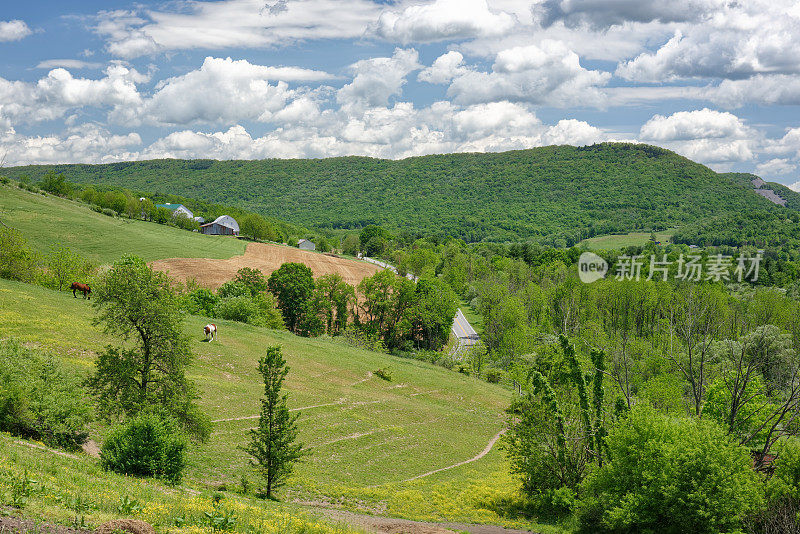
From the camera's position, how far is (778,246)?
179 m

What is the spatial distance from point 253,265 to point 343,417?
71158 mm

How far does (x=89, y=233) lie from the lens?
326 feet

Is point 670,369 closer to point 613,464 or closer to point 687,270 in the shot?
point 613,464

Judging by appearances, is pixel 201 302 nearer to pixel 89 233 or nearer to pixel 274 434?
pixel 89 233

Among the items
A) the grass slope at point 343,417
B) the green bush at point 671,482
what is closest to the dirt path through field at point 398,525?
the grass slope at point 343,417

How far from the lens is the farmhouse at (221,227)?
6291 inches

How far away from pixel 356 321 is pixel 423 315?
35.9 ft

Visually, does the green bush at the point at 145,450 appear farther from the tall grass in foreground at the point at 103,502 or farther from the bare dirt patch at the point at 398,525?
the bare dirt patch at the point at 398,525

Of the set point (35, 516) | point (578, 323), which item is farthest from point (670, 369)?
point (35, 516)

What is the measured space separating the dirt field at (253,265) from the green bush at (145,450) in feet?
162

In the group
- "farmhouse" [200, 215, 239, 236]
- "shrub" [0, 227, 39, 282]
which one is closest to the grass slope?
"shrub" [0, 227, 39, 282]

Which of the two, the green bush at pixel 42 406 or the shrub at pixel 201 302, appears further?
the shrub at pixel 201 302

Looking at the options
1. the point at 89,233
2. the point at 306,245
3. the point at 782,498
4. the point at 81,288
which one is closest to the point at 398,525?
the point at 782,498

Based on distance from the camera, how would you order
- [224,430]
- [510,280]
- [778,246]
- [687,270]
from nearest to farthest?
[224,430]
[687,270]
[510,280]
[778,246]
